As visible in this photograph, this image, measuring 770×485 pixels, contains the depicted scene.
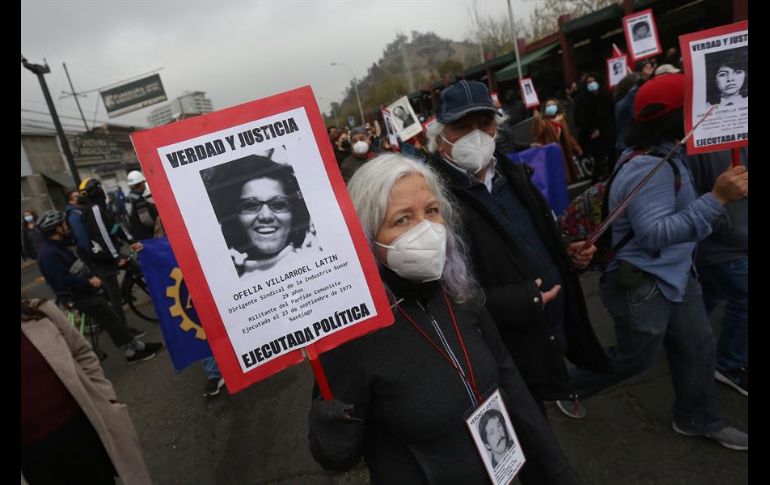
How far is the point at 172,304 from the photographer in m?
3.21

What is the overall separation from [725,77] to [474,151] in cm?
114

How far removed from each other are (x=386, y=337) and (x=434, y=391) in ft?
0.73

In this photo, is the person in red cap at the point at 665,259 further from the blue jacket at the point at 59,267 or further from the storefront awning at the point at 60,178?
the storefront awning at the point at 60,178

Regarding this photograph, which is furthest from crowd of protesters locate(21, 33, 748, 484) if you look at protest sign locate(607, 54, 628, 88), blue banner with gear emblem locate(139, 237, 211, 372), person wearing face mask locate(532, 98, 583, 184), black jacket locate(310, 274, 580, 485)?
protest sign locate(607, 54, 628, 88)

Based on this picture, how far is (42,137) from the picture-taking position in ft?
89.5

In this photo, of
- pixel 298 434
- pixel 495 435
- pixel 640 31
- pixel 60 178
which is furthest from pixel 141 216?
pixel 60 178

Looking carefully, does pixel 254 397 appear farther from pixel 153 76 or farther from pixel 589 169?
pixel 153 76

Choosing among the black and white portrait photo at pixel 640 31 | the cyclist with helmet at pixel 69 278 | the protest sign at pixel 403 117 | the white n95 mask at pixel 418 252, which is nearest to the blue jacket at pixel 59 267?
the cyclist with helmet at pixel 69 278

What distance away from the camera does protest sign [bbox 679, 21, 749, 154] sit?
1900 mm

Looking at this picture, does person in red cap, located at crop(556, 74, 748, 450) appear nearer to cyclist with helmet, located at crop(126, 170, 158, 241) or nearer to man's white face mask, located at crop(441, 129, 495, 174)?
man's white face mask, located at crop(441, 129, 495, 174)

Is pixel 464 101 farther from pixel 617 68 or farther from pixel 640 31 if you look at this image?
pixel 617 68

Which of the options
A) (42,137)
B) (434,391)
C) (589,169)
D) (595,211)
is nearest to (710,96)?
(595,211)

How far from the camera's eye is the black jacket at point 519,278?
1.77 metres

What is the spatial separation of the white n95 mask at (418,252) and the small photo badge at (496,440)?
1.56 feet
